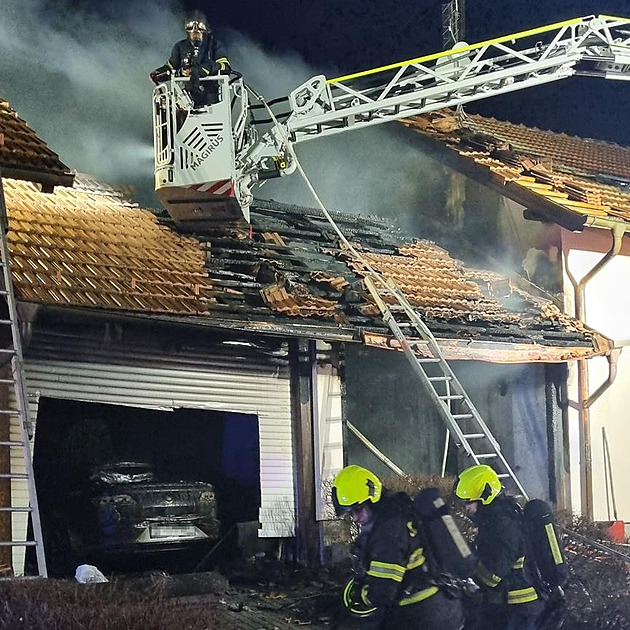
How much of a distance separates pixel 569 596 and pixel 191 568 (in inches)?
85.1

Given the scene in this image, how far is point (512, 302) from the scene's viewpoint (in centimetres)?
669

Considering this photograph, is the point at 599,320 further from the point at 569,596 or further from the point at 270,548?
the point at 270,548

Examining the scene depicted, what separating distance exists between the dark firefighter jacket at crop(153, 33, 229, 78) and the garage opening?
2.10 m

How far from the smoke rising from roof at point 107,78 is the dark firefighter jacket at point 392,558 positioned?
2.55 meters

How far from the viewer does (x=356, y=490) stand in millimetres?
4598

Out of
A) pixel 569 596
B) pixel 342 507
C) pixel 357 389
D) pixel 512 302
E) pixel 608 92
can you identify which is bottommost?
pixel 569 596

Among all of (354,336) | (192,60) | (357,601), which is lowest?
(357,601)

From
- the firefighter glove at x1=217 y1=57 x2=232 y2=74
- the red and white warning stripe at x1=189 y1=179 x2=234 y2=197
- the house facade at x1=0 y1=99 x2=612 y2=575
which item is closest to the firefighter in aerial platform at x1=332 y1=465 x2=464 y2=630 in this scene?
the house facade at x1=0 y1=99 x2=612 y2=575

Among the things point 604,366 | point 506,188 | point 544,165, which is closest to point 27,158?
point 506,188

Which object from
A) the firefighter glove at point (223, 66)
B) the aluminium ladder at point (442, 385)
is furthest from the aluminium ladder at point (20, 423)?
the aluminium ladder at point (442, 385)

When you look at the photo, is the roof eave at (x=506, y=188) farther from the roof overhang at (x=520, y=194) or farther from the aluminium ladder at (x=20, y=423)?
the aluminium ladder at (x=20, y=423)

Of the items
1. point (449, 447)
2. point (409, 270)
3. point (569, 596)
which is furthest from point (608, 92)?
point (569, 596)

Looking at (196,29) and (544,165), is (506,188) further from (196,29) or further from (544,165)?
(196,29)

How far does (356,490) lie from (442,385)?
1674mm
